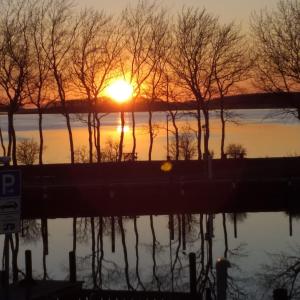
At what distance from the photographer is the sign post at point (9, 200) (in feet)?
38.6

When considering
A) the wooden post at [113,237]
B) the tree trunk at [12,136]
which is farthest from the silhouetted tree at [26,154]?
the wooden post at [113,237]

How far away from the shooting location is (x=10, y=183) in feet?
38.8

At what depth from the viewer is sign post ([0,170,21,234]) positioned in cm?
1176

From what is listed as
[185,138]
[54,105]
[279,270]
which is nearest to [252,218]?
[279,270]

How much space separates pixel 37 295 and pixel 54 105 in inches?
1240

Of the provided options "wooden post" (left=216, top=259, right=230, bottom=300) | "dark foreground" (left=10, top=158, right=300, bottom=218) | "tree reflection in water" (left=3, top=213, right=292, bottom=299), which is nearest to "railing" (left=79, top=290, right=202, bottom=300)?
"tree reflection in water" (left=3, top=213, right=292, bottom=299)

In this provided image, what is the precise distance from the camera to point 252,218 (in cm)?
3117

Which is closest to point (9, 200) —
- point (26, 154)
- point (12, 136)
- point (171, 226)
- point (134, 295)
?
point (134, 295)

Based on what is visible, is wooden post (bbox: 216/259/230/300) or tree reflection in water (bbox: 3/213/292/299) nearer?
wooden post (bbox: 216/259/230/300)

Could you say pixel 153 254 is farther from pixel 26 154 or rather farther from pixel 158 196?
pixel 26 154

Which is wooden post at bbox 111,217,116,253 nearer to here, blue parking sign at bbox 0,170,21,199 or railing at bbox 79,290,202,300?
railing at bbox 79,290,202,300

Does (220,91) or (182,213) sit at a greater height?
(220,91)

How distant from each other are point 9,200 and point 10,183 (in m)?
0.25

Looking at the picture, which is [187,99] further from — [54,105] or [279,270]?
[279,270]
